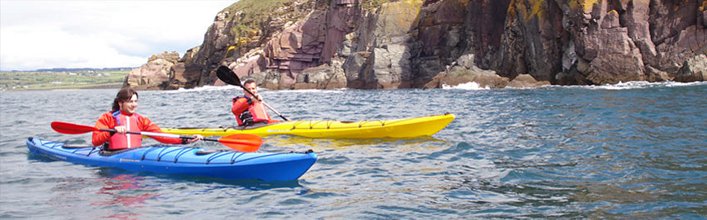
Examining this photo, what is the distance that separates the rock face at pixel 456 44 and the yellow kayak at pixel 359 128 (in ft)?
79.8

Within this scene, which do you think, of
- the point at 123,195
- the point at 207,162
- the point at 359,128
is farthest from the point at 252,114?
the point at 123,195

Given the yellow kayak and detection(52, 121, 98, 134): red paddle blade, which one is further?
the yellow kayak

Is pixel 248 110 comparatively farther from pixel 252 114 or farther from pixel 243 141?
pixel 243 141

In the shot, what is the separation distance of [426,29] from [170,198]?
148 feet

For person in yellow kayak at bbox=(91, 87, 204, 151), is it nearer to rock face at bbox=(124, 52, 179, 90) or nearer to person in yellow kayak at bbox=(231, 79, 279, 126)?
person in yellow kayak at bbox=(231, 79, 279, 126)

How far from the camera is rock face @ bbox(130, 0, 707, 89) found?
34.2 metres

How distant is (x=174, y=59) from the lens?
95.9 m

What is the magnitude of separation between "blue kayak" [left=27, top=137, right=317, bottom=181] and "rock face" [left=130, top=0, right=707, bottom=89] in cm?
2953

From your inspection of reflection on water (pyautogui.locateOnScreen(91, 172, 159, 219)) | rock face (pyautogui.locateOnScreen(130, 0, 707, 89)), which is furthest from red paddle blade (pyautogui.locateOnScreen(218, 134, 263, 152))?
rock face (pyautogui.locateOnScreen(130, 0, 707, 89))

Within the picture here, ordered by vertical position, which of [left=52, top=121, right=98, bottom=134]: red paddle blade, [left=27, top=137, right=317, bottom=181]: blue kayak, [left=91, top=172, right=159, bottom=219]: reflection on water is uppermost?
[left=52, top=121, right=98, bottom=134]: red paddle blade

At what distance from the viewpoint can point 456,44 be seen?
49.1 meters

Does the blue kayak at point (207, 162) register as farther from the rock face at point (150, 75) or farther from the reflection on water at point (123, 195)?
the rock face at point (150, 75)

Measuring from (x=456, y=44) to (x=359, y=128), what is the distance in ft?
124

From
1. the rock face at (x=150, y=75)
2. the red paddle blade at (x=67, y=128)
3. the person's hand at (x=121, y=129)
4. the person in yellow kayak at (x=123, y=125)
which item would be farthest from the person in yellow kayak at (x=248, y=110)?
the rock face at (x=150, y=75)
